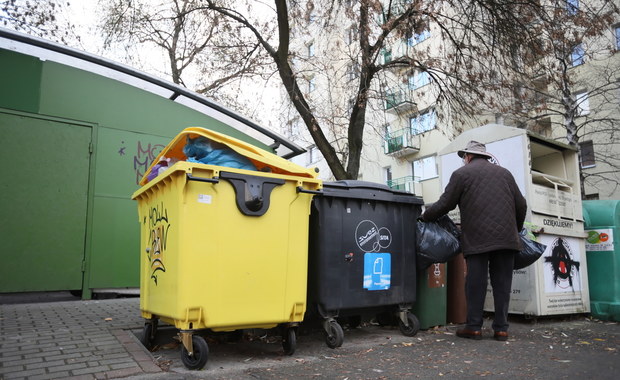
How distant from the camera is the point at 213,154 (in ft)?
11.1

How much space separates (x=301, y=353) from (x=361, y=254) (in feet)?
3.15

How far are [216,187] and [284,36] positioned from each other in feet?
17.4

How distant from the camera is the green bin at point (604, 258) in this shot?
5.57m

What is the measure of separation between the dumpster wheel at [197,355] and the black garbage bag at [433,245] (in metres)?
2.18

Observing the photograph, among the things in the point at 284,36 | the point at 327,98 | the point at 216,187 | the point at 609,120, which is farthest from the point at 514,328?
the point at 609,120

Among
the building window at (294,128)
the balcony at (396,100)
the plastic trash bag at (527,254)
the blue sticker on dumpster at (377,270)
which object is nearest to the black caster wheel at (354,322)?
the blue sticker on dumpster at (377,270)

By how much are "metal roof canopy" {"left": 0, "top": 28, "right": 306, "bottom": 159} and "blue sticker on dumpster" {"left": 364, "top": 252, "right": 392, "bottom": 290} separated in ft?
15.4

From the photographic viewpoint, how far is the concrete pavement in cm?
294

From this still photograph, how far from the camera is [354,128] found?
27.0 feet

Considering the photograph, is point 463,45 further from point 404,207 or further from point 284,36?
point 404,207

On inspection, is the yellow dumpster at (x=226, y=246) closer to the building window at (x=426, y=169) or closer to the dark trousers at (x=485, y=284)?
the dark trousers at (x=485, y=284)

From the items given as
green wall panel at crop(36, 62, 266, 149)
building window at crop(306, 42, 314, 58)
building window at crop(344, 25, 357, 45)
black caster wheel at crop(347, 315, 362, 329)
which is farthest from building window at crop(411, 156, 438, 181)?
black caster wheel at crop(347, 315, 362, 329)

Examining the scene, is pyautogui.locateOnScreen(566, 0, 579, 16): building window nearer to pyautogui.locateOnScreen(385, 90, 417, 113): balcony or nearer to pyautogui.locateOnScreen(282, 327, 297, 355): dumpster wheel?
pyautogui.locateOnScreen(385, 90, 417, 113): balcony

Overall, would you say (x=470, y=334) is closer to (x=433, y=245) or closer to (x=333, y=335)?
(x=433, y=245)
